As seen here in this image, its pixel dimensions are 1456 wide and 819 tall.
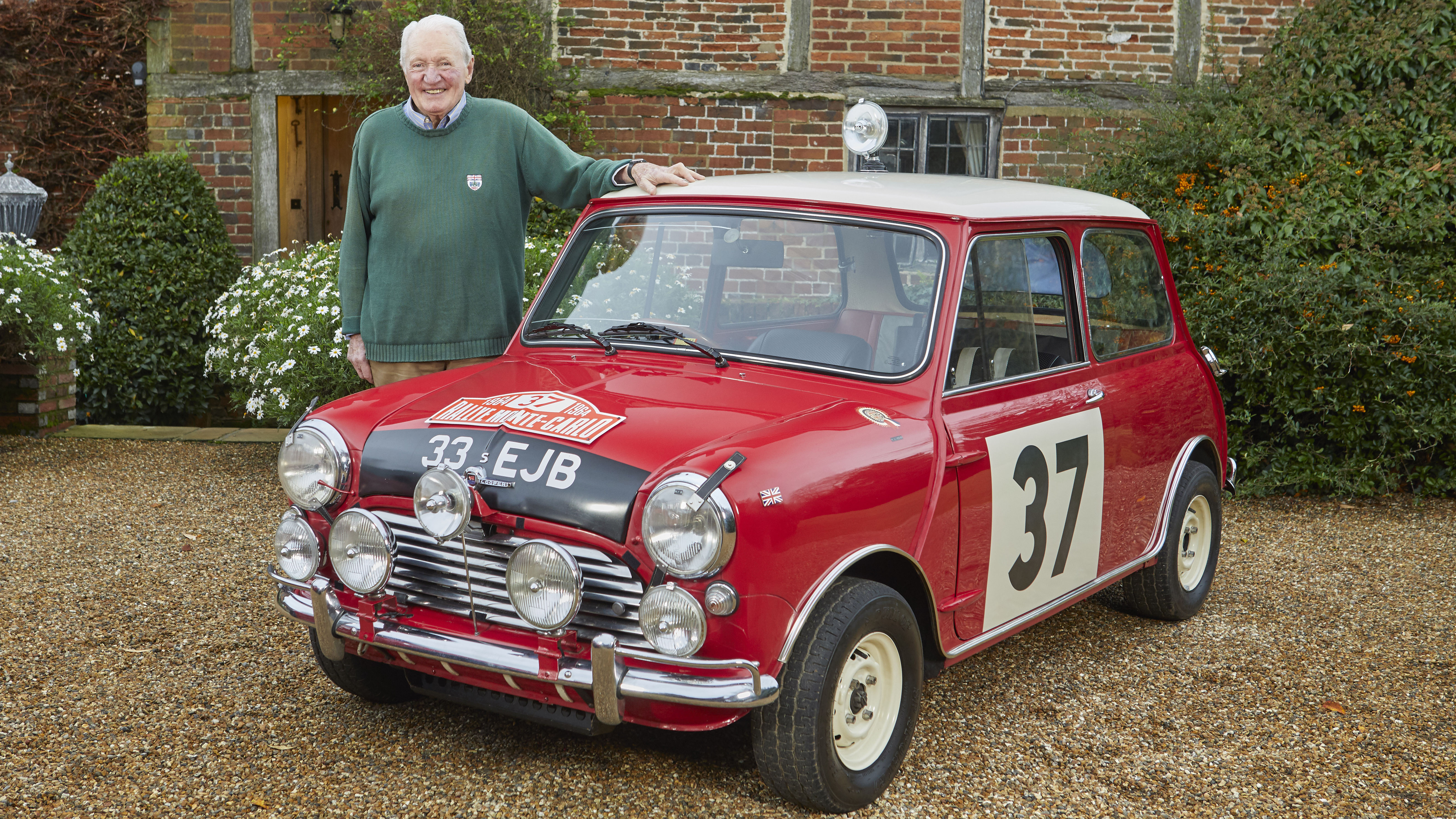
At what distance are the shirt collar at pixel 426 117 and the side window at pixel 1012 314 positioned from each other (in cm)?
194

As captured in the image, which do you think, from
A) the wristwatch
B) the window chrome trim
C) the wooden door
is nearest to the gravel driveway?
the window chrome trim

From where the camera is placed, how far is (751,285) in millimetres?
3666

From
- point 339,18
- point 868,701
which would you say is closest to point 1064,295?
point 868,701

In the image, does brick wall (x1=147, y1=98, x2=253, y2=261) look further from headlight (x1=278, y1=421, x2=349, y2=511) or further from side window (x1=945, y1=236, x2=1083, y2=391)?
side window (x1=945, y1=236, x2=1083, y2=391)

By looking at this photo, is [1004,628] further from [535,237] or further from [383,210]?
[535,237]

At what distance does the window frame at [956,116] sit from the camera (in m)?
10.1

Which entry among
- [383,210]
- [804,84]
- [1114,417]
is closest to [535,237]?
[804,84]

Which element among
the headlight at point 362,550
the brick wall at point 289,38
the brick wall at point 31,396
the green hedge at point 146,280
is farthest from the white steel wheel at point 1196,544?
the brick wall at point 289,38

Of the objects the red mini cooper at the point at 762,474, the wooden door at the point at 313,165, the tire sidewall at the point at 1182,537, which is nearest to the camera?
the red mini cooper at the point at 762,474

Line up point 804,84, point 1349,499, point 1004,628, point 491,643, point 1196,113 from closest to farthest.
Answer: point 491,643
point 1004,628
point 1349,499
point 1196,113
point 804,84

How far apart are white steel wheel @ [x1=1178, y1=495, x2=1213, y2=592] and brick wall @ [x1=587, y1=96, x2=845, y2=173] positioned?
5646mm

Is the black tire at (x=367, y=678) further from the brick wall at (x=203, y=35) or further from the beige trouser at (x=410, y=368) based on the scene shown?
the brick wall at (x=203, y=35)

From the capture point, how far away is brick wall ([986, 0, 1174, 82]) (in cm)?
991

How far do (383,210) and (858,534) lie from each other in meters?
2.24
